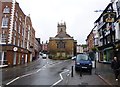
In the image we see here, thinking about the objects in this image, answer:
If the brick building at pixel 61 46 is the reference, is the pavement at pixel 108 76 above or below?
below

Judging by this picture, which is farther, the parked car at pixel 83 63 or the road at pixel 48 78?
the parked car at pixel 83 63

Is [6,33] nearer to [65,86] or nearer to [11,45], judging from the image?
[11,45]

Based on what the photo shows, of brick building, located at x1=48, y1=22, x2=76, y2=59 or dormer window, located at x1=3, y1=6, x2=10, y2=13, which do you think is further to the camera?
brick building, located at x1=48, y1=22, x2=76, y2=59

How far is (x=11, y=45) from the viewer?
32.0 meters

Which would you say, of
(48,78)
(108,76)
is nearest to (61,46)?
(108,76)

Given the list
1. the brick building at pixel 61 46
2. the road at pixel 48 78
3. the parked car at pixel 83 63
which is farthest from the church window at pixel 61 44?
the road at pixel 48 78

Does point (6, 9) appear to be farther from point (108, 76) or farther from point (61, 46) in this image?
point (61, 46)

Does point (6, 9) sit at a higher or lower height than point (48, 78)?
higher

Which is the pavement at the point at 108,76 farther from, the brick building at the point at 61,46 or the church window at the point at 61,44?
the church window at the point at 61,44

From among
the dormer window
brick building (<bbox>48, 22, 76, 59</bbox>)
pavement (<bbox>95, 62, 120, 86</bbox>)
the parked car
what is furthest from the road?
brick building (<bbox>48, 22, 76, 59</bbox>)

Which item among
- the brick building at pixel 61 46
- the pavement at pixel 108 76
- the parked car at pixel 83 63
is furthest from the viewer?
the brick building at pixel 61 46

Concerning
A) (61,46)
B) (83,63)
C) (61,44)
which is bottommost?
(83,63)

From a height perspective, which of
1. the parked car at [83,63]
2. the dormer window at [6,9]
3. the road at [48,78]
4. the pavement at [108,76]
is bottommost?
the road at [48,78]

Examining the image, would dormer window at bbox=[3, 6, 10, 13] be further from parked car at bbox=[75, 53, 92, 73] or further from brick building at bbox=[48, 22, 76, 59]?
brick building at bbox=[48, 22, 76, 59]
